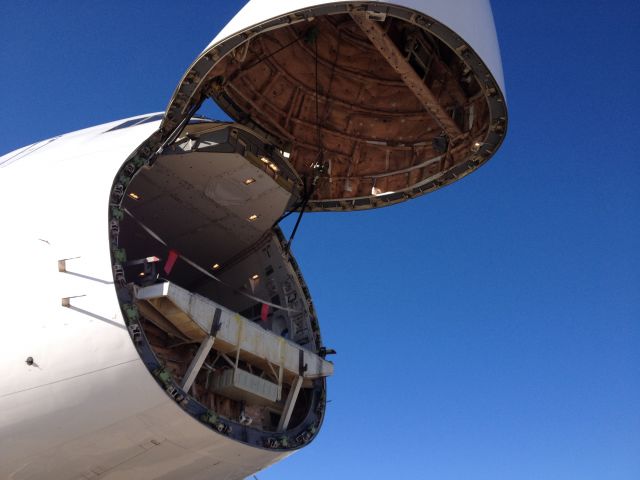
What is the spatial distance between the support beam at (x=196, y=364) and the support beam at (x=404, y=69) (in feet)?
16.7

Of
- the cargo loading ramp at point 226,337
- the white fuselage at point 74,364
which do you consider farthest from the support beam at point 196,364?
the white fuselage at point 74,364

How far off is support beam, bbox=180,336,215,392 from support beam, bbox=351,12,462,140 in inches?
200

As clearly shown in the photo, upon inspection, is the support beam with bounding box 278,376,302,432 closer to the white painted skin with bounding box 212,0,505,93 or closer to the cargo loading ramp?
the cargo loading ramp

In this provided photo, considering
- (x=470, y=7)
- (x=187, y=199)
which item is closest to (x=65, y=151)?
(x=187, y=199)

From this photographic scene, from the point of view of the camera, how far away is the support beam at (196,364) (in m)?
12.3

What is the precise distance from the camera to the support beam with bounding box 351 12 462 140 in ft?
40.4

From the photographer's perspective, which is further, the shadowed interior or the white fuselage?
the shadowed interior

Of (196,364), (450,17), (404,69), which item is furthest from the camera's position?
(404,69)

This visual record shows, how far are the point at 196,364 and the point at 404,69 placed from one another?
5609 mm

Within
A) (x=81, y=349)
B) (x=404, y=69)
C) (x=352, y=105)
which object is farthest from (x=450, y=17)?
(x=81, y=349)

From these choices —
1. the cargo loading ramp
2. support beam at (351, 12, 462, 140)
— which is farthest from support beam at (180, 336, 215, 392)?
support beam at (351, 12, 462, 140)

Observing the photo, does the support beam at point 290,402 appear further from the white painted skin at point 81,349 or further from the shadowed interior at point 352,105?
the shadowed interior at point 352,105

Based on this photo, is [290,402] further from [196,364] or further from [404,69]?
[404,69]

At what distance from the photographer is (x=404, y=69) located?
13477 millimetres
